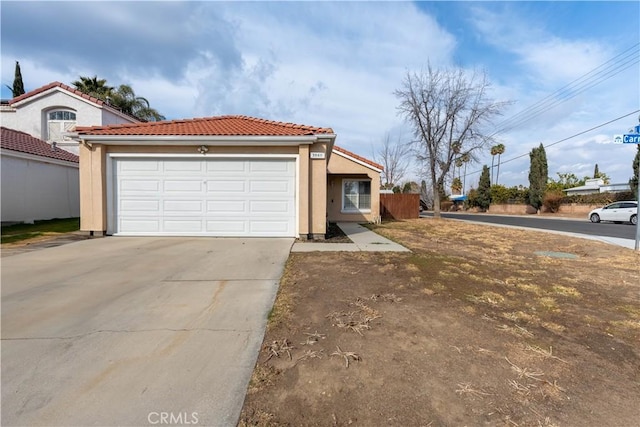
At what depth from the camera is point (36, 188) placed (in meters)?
13.4

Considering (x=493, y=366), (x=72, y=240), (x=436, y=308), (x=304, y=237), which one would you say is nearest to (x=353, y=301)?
(x=436, y=308)

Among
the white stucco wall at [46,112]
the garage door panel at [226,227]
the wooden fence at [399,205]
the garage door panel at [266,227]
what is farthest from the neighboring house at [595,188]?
the white stucco wall at [46,112]

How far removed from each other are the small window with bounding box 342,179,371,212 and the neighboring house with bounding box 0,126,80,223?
44.3ft

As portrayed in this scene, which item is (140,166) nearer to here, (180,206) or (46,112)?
(180,206)

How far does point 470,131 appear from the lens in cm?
2148

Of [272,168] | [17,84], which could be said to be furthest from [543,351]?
[17,84]

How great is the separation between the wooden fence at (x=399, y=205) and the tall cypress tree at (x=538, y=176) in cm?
2280

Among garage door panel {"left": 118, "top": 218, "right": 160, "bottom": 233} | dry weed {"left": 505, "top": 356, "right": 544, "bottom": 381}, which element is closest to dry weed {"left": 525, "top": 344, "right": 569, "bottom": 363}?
dry weed {"left": 505, "top": 356, "right": 544, "bottom": 381}

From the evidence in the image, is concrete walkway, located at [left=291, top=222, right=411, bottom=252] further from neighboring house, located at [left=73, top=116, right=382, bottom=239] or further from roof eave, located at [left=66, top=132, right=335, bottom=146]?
roof eave, located at [left=66, top=132, right=335, bottom=146]

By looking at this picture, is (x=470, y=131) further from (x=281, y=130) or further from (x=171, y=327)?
(x=171, y=327)

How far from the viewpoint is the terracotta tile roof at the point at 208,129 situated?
9391 millimetres

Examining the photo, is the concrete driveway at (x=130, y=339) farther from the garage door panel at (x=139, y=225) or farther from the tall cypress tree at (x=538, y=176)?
the tall cypress tree at (x=538, y=176)

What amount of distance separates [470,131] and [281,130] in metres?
16.6

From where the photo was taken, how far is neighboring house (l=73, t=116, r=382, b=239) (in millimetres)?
9523
